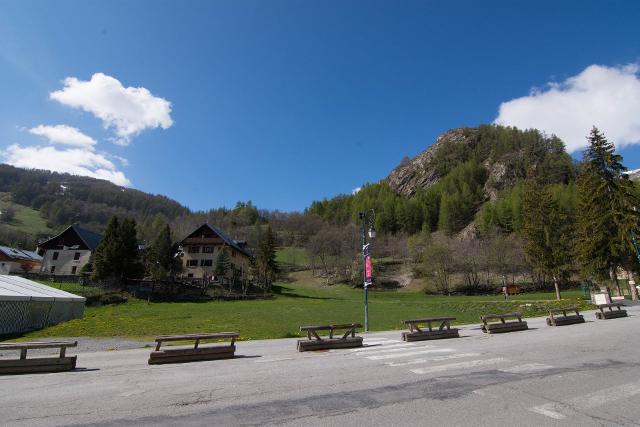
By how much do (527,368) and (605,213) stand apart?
35088 millimetres

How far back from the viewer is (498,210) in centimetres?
11000

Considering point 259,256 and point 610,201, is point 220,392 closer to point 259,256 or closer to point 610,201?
point 610,201

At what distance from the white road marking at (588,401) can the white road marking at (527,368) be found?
1.83 meters

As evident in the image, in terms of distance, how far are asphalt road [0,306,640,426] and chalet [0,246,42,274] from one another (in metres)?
80.1

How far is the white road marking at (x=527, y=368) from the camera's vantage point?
8.98 m

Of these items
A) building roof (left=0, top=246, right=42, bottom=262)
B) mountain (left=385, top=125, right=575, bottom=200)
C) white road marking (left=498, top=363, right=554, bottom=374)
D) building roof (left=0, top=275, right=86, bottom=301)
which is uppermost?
mountain (left=385, top=125, right=575, bottom=200)

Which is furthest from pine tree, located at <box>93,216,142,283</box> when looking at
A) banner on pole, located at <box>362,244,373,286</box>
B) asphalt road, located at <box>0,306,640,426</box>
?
banner on pole, located at <box>362,244,373,286</box>

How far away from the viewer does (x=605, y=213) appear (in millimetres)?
34875

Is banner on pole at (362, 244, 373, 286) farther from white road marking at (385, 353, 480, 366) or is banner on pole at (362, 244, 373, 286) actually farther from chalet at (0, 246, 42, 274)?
chalet at (0, 246, 42, 274)

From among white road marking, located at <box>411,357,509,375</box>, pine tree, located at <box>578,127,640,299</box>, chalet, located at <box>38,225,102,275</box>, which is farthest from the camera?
chalet, located at <box>38,225,102,275</box>

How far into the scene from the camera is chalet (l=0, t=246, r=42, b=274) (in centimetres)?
7231

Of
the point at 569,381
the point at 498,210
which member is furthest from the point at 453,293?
the point at 569,381

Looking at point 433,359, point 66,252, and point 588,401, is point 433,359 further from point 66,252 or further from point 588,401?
point 66,252

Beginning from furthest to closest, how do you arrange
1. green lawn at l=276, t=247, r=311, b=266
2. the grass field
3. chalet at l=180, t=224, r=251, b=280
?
the grass field
green lawn at l=276, t=247, r=311, b=266
chalet at l=180, t=224, r=251, b=280
